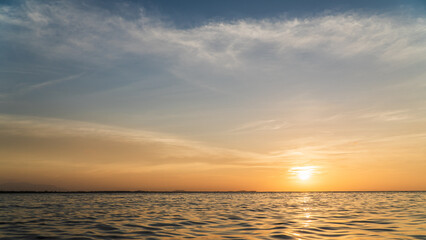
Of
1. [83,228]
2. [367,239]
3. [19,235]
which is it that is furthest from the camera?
[83,228]

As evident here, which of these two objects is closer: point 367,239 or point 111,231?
point 367,239

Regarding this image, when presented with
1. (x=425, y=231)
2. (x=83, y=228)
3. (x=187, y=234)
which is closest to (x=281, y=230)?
(x=187, y=234)

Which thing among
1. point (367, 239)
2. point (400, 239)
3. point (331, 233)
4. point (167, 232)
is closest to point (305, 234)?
point (331, 233)

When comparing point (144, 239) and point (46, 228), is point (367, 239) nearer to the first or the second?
point (144, 239)

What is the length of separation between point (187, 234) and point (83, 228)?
28.9 ft

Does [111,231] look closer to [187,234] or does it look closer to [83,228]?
[83,228]

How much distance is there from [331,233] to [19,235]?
21150mm

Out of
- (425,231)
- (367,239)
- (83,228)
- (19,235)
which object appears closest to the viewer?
(367,239)

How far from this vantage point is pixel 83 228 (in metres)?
24.8

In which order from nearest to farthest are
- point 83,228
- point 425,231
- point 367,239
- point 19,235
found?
point 367,239
point 19,235
point 425,231
point 83,228

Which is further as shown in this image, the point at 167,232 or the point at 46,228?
the point at 46,228

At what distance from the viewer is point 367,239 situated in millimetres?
19734

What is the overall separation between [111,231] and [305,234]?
45.5 ft

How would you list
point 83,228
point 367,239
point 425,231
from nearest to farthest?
1. point 367,239
2. point 425,231
3. point 83,228
